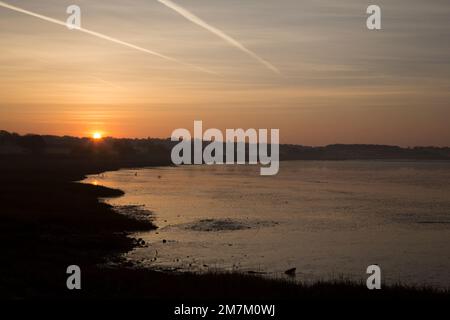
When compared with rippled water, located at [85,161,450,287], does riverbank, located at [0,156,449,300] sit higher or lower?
higher

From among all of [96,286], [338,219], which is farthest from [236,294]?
[338,219]

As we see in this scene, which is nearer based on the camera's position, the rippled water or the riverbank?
the riverbank

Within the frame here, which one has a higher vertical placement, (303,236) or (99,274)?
(99,274)

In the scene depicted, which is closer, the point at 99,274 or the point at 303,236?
the point at 99,274

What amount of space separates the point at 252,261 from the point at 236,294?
1302cm

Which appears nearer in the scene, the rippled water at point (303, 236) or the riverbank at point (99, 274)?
the riverbank at point (99, 274)

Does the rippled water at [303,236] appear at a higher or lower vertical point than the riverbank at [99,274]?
lower
